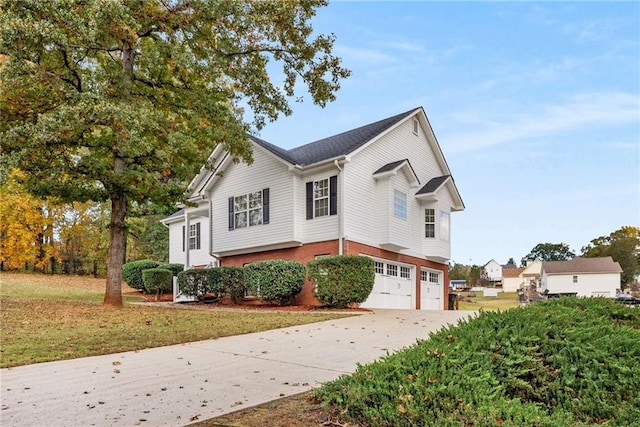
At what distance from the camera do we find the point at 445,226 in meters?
22.2

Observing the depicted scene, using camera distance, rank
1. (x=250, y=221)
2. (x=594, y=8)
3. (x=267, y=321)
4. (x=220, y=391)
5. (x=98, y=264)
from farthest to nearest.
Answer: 1. (x=98, y=264)
2. (x=250, y=221)
3. (x=267, y=321)
4. (x=594, y=8)
5. (x=220, y=391)

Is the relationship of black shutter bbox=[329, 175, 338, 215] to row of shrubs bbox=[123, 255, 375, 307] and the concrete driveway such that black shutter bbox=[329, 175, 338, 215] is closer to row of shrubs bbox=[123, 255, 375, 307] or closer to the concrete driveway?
row of shrubs bbox=[123, 255, 375, 307]

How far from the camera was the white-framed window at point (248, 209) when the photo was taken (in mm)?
20172

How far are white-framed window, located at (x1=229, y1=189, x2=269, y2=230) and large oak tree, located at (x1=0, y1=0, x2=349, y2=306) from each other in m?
3.53

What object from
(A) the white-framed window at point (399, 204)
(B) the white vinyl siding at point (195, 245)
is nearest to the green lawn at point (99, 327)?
(A) the white-framed window at point (399, 204)

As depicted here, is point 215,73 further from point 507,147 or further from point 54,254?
point 54,254

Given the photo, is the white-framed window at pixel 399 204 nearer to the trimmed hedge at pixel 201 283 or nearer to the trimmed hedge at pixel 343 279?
the trimmed hedge at pixel 343 279

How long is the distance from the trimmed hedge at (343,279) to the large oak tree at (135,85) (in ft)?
16.7

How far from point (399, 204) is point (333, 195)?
3194mm

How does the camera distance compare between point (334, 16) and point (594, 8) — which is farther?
point (334, 16)

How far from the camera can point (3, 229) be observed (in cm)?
3045

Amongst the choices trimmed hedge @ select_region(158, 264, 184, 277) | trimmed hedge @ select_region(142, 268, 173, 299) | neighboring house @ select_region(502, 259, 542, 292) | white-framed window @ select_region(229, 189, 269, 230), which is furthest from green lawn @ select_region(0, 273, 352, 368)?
neighboring house @ select_region(502, 259, 542, 292)

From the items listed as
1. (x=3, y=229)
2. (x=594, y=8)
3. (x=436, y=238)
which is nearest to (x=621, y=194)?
(x=436, y=238)

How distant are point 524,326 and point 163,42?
1345cm
